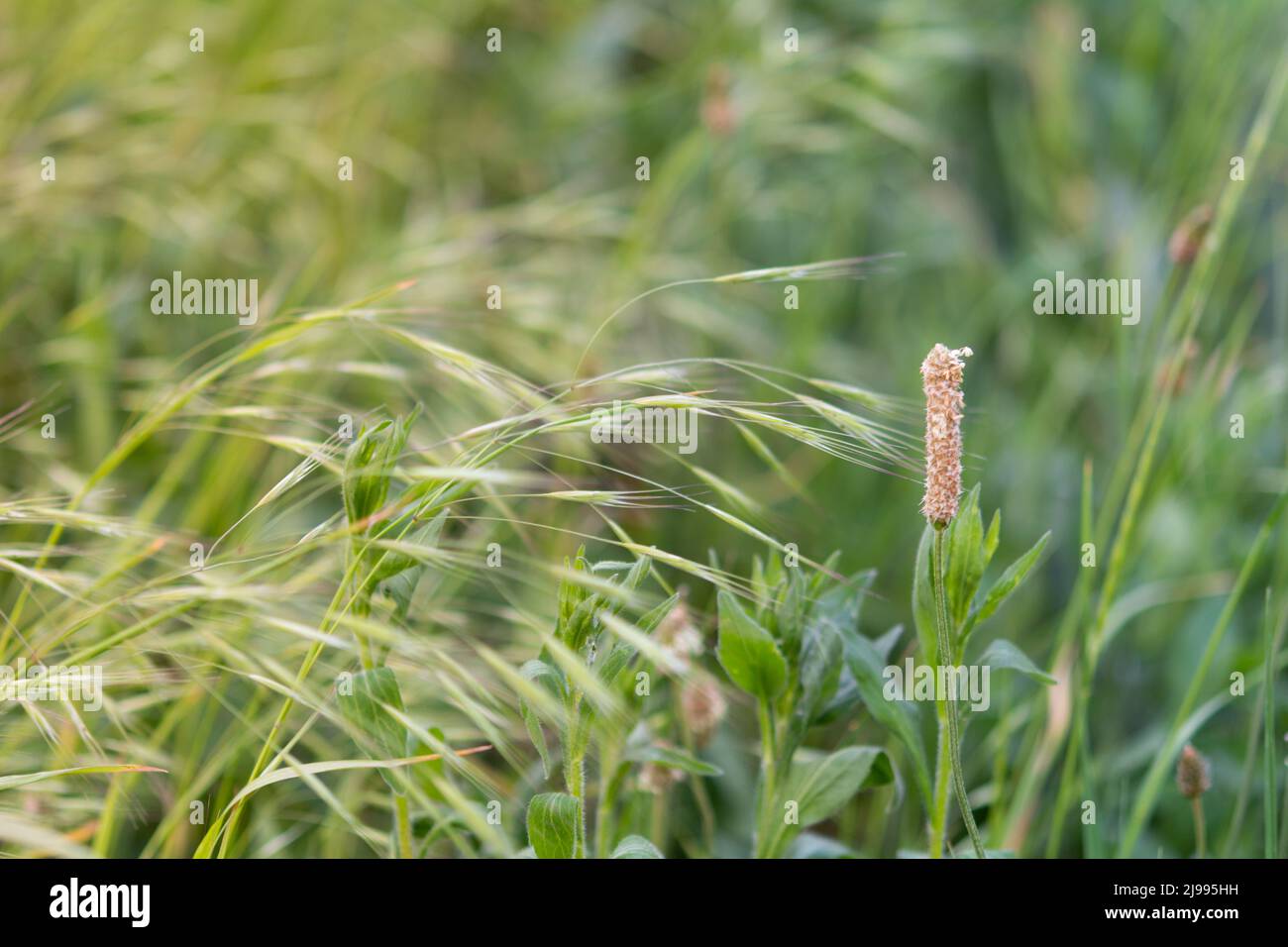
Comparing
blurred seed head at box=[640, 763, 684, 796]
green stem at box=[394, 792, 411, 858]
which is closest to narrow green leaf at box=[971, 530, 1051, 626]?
blurred seed head at box=[640, 763, 684, 796]

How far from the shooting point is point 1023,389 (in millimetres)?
1298

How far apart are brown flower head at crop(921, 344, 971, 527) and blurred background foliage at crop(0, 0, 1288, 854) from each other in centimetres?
30

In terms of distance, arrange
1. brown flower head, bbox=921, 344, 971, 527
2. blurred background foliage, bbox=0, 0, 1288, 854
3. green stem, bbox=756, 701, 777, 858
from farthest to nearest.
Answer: blurred background foliage, bbox=0, 0, 1288, 854 → green stem, bbox=756, 701, 777, 858 → brown flower head, bbox=921, 344, 971, 527

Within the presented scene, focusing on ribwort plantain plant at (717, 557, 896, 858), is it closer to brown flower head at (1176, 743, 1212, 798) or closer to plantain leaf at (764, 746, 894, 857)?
plantain leaf at (764, 746, 894, 857)

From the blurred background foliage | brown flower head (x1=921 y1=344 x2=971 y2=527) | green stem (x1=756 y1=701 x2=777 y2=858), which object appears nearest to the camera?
brown flower head (x1=921 y1=344 x2=971 y2=527)

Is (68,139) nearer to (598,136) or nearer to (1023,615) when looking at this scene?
(598,136)

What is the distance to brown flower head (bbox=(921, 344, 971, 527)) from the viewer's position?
501 mm

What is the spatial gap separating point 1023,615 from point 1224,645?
0.18 meters

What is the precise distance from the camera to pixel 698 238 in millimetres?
1300

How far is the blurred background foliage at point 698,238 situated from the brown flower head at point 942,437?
302mm

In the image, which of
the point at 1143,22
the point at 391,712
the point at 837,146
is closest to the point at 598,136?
the point at 837,146

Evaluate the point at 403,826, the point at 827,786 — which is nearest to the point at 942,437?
the point at 827,786

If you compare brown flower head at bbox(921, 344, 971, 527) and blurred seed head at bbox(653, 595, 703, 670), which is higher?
brown flower head at bbox(921, 344, 971, 527)

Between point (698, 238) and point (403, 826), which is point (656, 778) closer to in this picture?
point (403, 826)
